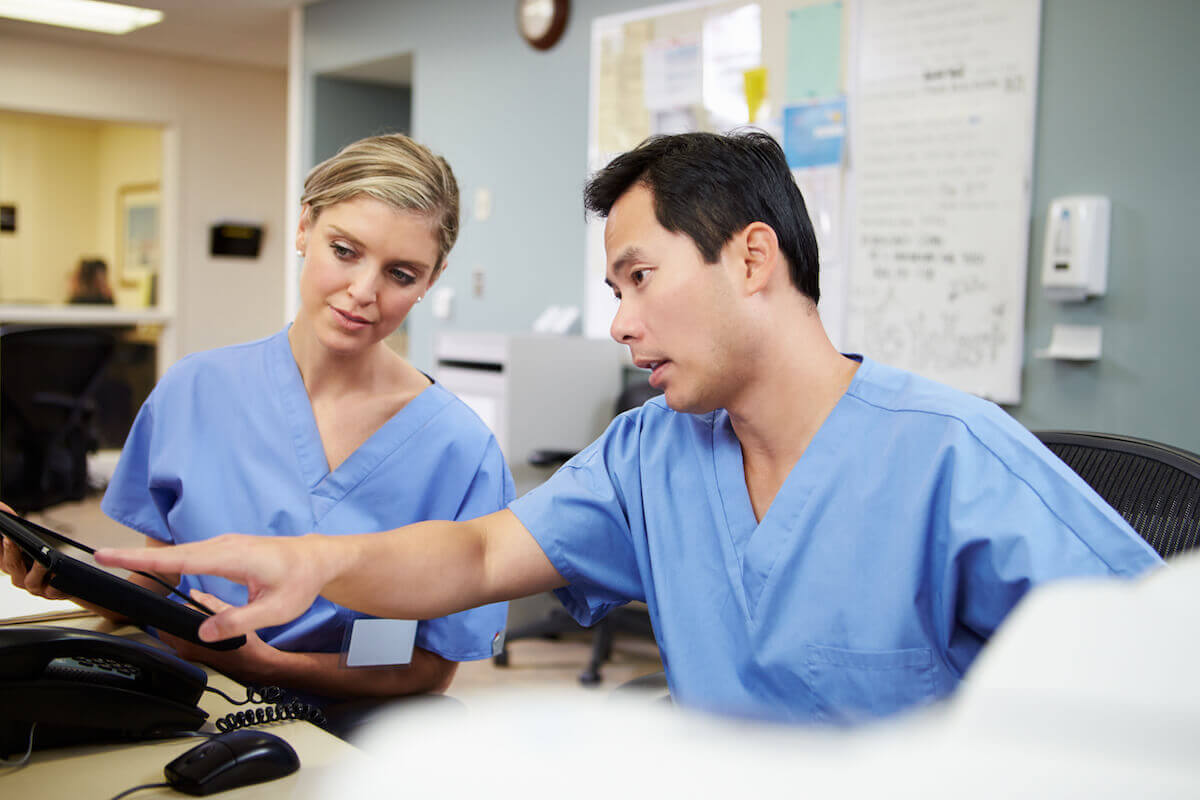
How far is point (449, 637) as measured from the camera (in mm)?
1298

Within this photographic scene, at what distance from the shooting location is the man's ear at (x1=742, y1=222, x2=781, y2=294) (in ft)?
3.62

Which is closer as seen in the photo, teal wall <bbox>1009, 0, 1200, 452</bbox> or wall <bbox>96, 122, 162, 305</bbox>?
teal wall <bbox>1009, 0, 1200, 452</bbox>

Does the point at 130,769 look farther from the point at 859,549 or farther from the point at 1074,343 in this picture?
the point at 1074,343

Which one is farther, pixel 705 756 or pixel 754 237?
pixel 754 237

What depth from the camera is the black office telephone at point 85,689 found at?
2.74 feet

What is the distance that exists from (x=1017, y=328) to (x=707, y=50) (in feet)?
4.97

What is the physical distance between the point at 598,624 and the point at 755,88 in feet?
6.05

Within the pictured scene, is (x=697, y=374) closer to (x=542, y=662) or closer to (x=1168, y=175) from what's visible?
(x=1168, y=175)

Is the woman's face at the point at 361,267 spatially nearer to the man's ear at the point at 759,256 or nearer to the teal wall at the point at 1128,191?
the man's ear at the point at 759,256

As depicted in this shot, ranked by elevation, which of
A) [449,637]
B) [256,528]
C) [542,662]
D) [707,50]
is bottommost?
[542,662]

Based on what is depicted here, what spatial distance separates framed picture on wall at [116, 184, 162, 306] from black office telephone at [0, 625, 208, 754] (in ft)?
25.1

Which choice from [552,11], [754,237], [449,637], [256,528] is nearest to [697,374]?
[754,237]

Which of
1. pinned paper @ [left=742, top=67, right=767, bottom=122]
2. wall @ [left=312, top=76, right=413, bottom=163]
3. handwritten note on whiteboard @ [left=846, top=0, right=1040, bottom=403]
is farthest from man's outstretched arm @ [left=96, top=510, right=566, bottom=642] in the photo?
wall @ [left=312, top=76, right=413, bottom=163]

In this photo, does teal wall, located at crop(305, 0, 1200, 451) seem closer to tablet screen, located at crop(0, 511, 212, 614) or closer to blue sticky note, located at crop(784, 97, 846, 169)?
blue sticky note, located at crop(784, 97, 846, 169)
